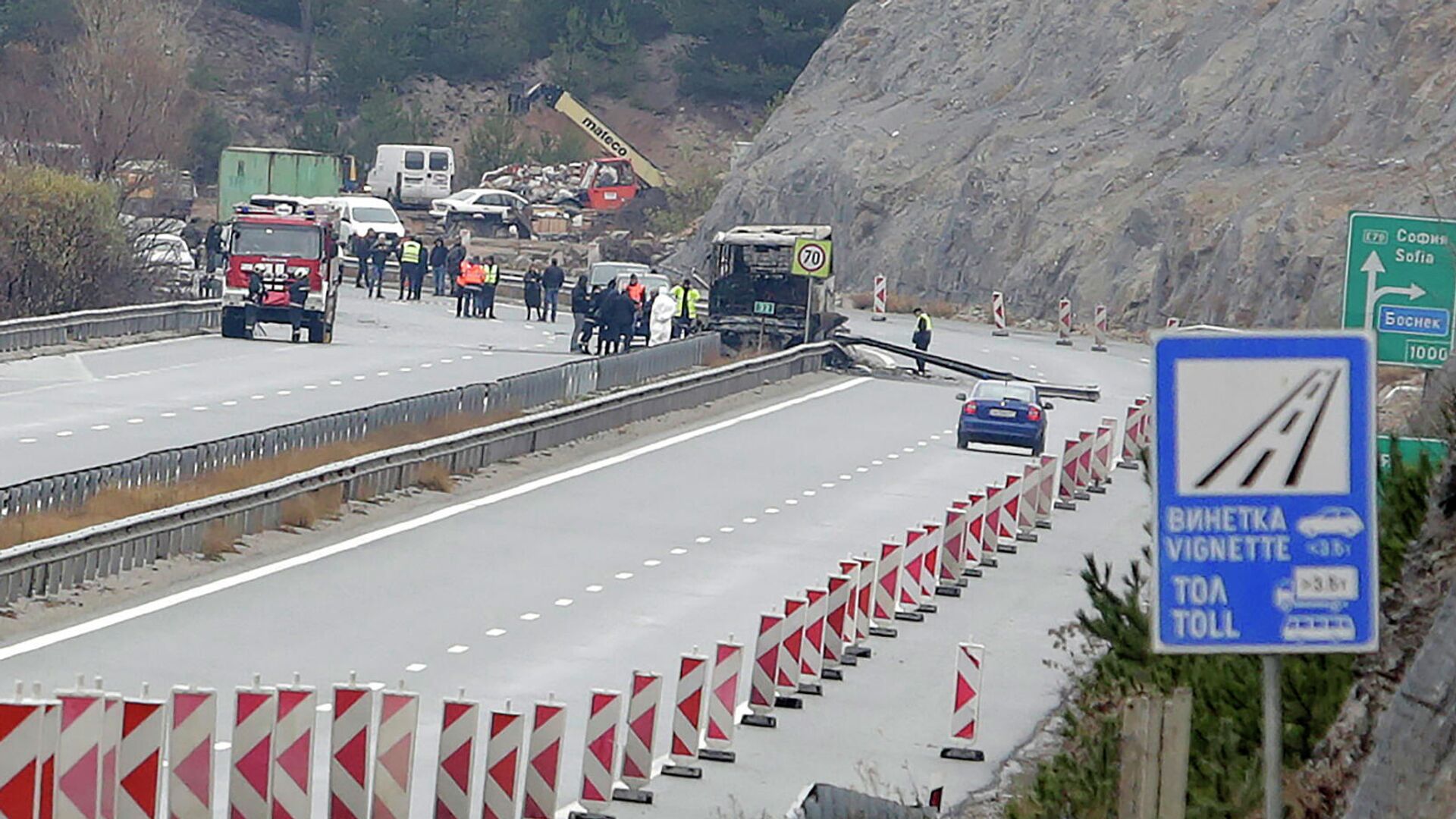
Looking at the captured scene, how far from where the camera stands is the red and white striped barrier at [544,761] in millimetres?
12906

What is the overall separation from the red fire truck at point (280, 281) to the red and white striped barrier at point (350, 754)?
33852 millimetres

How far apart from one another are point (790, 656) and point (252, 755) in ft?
21.5

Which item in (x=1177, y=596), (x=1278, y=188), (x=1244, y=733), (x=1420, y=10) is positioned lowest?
(x=1244, y=733)

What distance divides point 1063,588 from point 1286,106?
44171 mm

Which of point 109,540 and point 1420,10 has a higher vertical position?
point 1420,10

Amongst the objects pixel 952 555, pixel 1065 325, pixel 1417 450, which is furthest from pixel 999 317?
pixel 1417 450

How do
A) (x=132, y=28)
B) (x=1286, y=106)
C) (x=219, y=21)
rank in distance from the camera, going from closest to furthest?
(x=1286, y=106) < (x=132, y=28) < (x=219, y=21)

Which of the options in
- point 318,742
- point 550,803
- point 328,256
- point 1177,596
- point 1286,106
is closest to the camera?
point 1177,596

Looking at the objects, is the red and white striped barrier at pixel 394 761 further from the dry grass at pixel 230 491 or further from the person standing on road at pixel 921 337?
the person standing on road at pixel 921 337

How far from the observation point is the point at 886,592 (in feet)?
71.6

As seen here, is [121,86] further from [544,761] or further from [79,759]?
[79,759]

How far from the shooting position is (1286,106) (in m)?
65.7

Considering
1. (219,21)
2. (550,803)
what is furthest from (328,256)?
(219,21)

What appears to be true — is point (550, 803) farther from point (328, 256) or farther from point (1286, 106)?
point (1286, 106)
